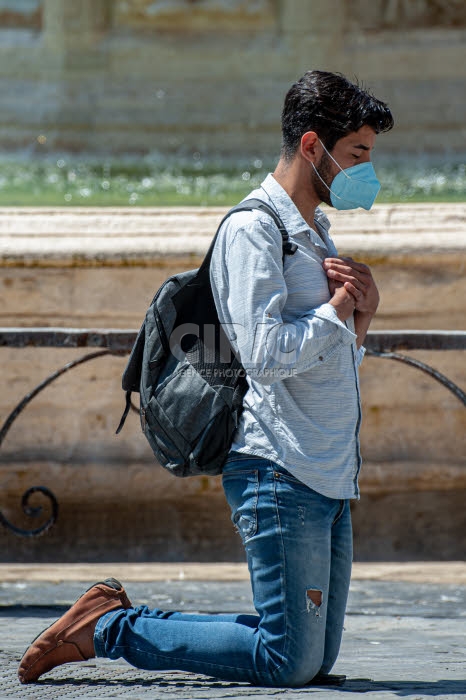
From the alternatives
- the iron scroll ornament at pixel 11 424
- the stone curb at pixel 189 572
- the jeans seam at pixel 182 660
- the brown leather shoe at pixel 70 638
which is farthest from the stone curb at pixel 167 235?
the jeans seam at pixel 182 660

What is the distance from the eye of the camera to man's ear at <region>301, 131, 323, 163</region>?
9.16 ft

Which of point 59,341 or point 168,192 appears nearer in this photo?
point 59,341

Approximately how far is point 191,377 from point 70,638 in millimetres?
733

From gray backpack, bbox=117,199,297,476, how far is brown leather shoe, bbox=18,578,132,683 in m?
0.42

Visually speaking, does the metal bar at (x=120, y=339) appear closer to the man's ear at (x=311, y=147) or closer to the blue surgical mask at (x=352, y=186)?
the blue surgical mask at (x=352, y=186)

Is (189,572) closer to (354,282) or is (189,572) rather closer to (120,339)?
(120,339)

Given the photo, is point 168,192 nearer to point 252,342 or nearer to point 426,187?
point 426,187

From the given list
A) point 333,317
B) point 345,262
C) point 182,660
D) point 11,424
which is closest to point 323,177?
point 345,262

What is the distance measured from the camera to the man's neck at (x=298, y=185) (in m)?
2.86

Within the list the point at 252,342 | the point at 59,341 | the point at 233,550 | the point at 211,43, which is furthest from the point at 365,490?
the point at 211,43

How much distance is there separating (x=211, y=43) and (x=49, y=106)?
1.11 metres

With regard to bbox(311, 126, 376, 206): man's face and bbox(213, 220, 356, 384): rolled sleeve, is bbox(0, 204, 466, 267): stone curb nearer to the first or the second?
bbox(311, 126, 376, 206): man's face

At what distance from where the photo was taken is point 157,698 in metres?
2.89

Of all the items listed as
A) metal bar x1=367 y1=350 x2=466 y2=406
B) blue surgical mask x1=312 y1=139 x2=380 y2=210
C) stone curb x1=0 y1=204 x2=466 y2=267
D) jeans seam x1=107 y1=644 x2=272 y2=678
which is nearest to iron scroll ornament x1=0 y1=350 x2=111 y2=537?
stone curb x1=0 y1=204 x2=466 y2=267
